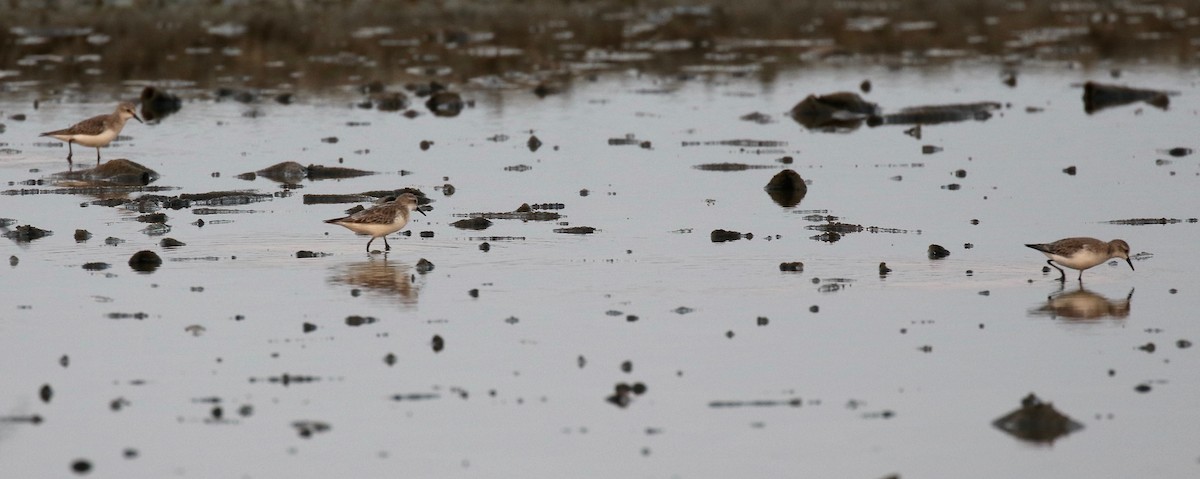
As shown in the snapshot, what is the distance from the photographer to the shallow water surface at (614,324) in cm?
1304

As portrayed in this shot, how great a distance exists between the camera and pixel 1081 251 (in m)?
18.6

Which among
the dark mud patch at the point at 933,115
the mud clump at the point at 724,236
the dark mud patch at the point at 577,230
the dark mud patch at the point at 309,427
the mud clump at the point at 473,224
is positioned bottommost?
the dark mud patch at the point at 309,427

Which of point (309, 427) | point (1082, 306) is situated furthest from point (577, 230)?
point (309, 427)

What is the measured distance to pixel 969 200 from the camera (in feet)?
83.1

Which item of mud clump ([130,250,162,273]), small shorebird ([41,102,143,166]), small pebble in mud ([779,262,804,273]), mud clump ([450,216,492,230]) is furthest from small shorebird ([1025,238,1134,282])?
small shorebird ([41,102,143,166])

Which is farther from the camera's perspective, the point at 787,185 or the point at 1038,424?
the point at 787,185

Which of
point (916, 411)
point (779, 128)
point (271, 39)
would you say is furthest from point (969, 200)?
point (271, 39)

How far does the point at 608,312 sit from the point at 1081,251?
520 centimetres

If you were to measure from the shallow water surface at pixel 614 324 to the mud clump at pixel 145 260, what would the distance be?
159 millimetres

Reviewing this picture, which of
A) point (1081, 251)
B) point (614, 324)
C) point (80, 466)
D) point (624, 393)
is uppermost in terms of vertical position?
point (1081, 251)

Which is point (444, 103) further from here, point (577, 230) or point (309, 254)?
point (309, 254)

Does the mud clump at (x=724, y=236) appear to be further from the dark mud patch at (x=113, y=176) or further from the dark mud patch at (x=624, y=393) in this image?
the dark mud patch at (x=113, y=176)

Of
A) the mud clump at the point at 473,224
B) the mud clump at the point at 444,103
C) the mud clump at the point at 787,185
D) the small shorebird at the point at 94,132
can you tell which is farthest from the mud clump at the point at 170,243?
the mud clump at the point at 444,103

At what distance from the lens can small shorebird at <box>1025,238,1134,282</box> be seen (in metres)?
18.6
